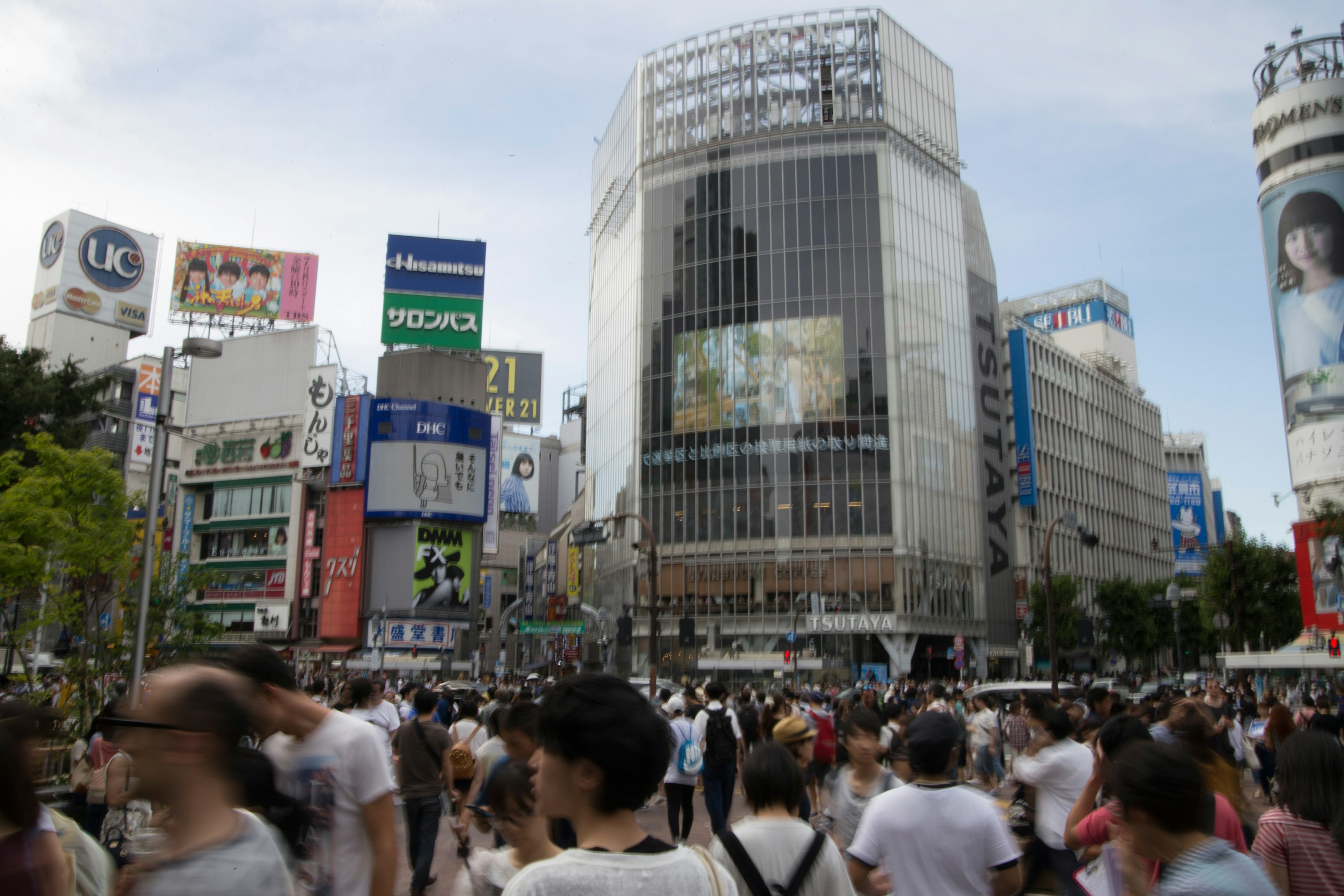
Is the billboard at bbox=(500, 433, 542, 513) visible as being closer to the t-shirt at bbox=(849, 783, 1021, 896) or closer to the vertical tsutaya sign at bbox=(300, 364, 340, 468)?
the vertical tsutaya sign at bbox=(300, 364, 340, 468)

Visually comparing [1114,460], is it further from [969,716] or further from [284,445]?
[969,716]

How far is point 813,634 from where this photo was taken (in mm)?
58406

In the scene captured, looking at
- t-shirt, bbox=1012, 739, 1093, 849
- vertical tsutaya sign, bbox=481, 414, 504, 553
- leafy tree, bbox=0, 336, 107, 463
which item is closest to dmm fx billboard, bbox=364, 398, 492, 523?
vertical tsutaya sign, bbox=481, 414, 504, 553

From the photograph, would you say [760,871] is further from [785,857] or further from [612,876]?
[612,876]

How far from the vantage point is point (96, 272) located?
3415 inches

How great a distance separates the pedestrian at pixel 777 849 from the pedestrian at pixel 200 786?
1.75 meters

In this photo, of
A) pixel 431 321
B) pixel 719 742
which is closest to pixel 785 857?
pixel 719 742

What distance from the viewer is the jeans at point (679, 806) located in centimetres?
1182

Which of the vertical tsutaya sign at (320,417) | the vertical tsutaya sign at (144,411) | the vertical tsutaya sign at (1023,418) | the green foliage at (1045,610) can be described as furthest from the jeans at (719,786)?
the vertical tsutaya sign at (144,411)

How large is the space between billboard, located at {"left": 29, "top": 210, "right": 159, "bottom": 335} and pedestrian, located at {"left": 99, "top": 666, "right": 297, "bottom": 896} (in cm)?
9513

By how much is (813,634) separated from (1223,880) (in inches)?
2222

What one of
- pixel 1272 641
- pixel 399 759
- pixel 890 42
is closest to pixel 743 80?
pixel 890 42

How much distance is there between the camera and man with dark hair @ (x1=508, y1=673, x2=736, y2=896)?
94.2 inches

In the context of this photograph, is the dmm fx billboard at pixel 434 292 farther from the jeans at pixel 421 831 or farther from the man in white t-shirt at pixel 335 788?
the man in white t-shirt at pixel 335 788
